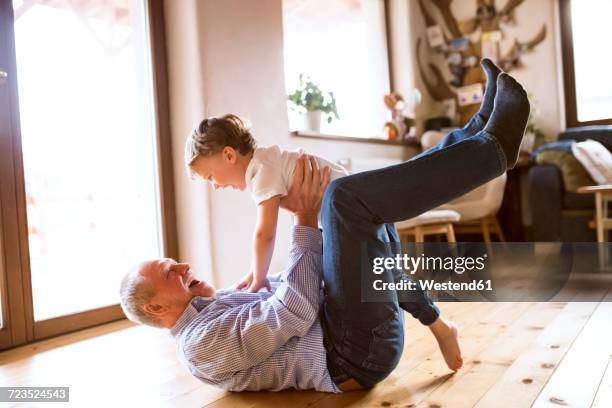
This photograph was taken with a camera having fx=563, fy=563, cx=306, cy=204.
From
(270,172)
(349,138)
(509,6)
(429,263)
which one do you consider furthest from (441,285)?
(509,6)

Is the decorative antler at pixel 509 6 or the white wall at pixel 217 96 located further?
the decorative antler at pixel 509 6

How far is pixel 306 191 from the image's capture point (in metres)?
1.48

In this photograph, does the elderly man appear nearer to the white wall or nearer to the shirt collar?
the shirt collar

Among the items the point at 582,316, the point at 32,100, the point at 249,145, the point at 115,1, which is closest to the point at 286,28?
the point at 115,1

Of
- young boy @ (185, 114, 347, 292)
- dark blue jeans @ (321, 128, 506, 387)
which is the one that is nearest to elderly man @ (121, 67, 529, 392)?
dark blue jeans @ (321, 128, 506, 387)

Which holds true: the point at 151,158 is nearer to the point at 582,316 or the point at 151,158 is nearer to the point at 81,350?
the point at 81,350

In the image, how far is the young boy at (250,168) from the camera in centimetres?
155

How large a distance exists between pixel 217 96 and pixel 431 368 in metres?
1.70

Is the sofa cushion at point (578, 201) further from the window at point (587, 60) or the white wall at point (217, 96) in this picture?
the white wall at point (217, 96)

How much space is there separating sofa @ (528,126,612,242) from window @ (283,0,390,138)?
1.24 meters

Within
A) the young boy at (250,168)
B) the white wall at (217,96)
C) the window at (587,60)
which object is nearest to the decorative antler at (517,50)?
the window at (587,60)

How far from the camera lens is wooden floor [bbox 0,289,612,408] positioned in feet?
4.15

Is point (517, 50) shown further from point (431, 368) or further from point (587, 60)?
point (431, 368)

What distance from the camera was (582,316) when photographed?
79.9 inches
